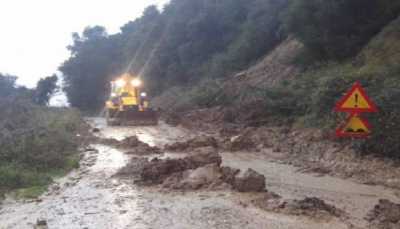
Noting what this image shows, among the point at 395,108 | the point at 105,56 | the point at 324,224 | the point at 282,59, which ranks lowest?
the point at 324,224

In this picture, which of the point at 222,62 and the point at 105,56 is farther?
the point at 105,56

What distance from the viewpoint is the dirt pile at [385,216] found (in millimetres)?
7383

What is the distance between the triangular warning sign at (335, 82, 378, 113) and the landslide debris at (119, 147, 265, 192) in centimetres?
217

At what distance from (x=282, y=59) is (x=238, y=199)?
75.3ft

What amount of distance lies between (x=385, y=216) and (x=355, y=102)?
10.3 feet

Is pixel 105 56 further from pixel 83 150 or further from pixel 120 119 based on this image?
pixel 83 150

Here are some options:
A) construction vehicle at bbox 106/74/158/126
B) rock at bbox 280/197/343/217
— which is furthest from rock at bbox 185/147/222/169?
construction vehicle at bbox 106/74/158/126

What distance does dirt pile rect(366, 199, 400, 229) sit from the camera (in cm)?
738

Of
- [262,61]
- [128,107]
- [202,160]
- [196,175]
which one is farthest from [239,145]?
[262,61]

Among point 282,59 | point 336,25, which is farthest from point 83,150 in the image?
point 282,59

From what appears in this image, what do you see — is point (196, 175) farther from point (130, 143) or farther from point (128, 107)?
point (128, 107)

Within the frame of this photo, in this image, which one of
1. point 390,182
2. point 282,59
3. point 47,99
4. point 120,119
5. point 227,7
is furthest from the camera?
point 47,99

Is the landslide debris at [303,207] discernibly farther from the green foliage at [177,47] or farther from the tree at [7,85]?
the tree at [7,85]

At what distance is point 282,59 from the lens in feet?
102
